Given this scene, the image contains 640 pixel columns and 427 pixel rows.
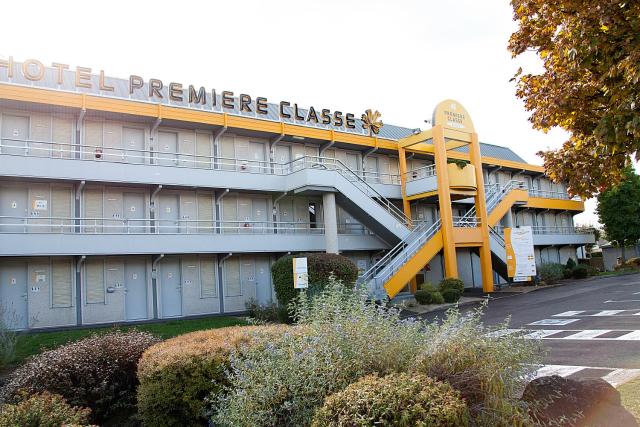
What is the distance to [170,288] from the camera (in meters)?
22.7

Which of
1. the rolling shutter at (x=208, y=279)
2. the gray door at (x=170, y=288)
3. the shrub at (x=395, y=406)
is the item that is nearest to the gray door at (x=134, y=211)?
the gray door at (x=170, y=288)

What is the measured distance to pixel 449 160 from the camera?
29.8m

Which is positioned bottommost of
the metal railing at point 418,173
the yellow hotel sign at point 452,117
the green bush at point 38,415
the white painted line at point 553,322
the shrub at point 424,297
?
the white painted line at point 553,322

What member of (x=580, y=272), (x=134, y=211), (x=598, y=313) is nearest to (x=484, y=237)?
(x=580, y=272)

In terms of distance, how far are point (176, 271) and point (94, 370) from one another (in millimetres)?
14482

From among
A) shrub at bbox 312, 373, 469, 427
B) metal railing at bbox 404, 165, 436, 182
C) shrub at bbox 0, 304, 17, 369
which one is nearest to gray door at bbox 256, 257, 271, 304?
metal railing at bbox 404, 165, 436, 182

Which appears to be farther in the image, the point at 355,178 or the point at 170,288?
the point at 355,178

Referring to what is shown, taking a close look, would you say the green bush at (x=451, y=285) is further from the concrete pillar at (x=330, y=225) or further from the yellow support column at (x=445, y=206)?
the concrete pillar at (x=330, y=225)

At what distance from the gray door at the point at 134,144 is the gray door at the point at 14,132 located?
12.7 feet

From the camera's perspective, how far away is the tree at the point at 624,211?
42781mm

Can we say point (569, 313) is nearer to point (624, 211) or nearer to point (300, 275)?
point (300, 275)

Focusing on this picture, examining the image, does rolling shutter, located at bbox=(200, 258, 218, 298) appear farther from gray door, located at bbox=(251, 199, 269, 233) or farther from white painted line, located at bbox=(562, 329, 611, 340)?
white painted line, located at bbox=(562, 329, 611, 340)

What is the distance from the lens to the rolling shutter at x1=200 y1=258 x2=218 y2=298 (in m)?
23.6

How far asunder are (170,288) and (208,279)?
1857mm
